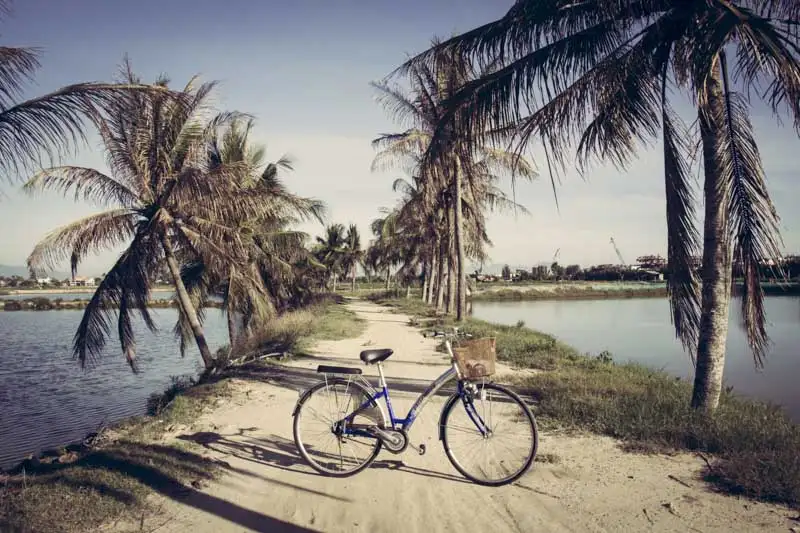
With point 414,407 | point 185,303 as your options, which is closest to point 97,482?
point 414,407

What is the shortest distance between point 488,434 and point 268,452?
232cm

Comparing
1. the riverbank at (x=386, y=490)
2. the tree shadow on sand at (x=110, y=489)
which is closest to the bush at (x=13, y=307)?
the riverbank at (x=386, y=490)

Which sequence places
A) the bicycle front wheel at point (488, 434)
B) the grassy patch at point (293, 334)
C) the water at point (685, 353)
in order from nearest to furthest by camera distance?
1. the bicycle front wheel at point (488, 434)
2. the water at point (685, 353)
3. the grassy patch at point (293, 334)

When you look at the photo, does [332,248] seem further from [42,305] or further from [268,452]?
[268,452]

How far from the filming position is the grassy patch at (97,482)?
3.49 metres

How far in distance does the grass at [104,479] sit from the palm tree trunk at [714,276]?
5.32 m

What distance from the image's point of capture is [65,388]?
1273 cm

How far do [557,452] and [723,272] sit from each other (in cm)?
288

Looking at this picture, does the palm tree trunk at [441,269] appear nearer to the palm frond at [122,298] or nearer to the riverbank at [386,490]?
the palm frond at [122,298]

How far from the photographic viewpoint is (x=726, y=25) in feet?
14.0

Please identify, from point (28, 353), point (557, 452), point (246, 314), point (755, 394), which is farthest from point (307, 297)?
point (557, 452)

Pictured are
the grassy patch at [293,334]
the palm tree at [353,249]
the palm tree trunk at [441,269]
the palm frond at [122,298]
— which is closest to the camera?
the palm frond at [122,298]

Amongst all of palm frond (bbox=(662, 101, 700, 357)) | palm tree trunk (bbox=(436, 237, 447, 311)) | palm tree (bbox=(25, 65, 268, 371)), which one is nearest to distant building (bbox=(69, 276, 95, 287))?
palm tree (bbox=(25, 65, 268, 371))

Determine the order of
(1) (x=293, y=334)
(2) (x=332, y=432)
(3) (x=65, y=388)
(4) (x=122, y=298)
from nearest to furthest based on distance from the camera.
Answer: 1. (2) (x=332, y=432)
2. (4) (x=122, y=298)
3. (3) (x=65, y=388)
4. (1) (x=293, y=334)
